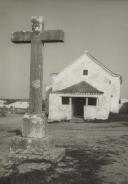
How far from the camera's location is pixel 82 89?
27812 mm

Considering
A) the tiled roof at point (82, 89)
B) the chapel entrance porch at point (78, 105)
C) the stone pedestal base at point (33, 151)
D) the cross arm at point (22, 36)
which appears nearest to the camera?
the stone pedestal base at point (33, 151)

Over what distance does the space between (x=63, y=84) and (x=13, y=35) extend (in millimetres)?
20015

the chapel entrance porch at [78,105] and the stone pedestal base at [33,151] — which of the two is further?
the chapel entrance porch at [78,105]

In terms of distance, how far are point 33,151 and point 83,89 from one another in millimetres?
19579

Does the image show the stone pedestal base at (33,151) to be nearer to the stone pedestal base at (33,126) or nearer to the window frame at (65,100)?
the stone pedestal base at (33,126)

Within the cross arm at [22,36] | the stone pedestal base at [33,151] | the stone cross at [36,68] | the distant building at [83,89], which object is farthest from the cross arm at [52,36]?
the distant building at [83,89]

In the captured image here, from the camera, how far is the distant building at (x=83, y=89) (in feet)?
88.1

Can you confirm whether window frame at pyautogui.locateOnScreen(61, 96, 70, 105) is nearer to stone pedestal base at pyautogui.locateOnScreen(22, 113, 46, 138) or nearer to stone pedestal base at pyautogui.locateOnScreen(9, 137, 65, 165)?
stone pedestal base at pyautogui.locateOnScreen(9, 137, 65, 165)

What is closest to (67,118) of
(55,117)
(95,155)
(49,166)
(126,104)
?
(55,117)

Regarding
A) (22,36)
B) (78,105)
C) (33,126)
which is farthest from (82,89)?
(33,126)

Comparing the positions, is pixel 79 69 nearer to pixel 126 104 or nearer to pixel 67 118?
pixel 67 118

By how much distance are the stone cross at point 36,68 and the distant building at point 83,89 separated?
681 inches

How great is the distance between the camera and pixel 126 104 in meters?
35.9

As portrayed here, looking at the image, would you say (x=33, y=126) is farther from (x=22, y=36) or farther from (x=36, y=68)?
(x=22, y=36)
